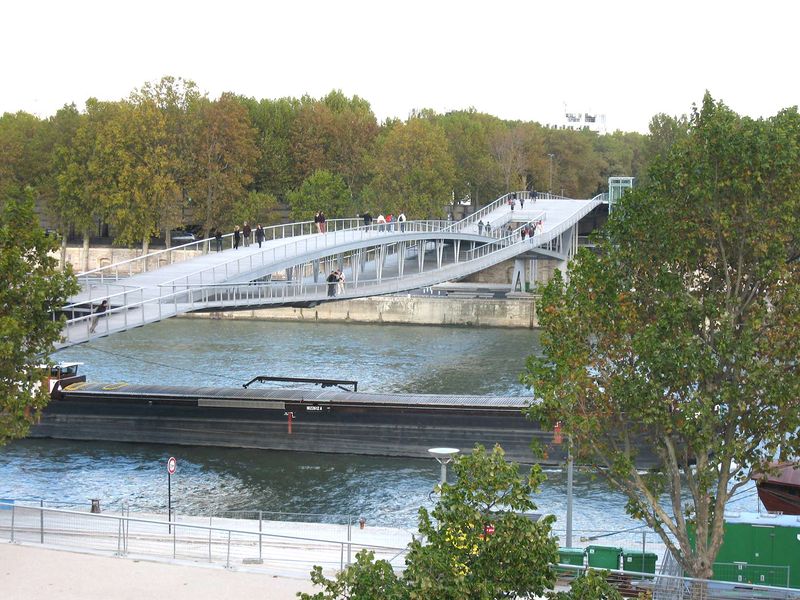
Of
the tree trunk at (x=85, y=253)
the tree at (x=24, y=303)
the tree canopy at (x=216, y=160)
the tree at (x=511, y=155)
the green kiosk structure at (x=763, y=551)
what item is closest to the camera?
the tree at (x=24, y=303)

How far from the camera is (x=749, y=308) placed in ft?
49.0

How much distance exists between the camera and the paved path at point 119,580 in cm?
1534

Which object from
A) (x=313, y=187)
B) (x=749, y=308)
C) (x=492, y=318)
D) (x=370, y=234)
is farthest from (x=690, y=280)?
(x=313, y=187)

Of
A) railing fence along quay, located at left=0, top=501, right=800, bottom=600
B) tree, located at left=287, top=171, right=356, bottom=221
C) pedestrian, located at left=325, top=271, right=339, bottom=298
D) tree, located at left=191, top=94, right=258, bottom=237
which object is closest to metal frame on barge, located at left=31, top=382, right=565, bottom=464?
pedestrian, located at left=325, top=271, right=339, bottom=298

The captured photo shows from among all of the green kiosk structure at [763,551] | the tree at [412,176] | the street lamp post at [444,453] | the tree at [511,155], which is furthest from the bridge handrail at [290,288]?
the tree at [511,155]

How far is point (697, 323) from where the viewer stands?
1512 centimetres

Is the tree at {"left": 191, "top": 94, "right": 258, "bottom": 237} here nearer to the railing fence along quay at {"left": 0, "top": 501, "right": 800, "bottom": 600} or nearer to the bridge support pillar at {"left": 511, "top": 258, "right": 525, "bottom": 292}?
the bridge support pillar at {"left": 511, "top": 258, "right": 525, "bottom": 292}

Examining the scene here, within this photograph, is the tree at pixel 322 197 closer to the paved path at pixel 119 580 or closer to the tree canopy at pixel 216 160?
the tree canopy at pixel 216 160

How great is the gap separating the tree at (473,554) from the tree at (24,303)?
32.8 feet

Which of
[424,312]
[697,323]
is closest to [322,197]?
[424,312]

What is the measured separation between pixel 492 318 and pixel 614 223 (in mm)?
47540

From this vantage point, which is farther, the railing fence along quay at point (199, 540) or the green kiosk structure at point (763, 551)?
the green kiosk structure at point (763, 551)

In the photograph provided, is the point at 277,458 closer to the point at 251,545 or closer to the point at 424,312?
the point at 251,545

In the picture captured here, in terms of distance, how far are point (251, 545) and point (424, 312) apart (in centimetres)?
4475
